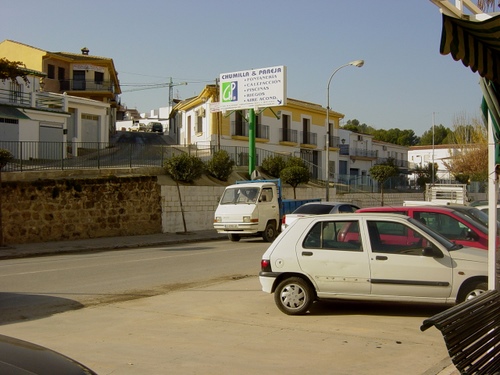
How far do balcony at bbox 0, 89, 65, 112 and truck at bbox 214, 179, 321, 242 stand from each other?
67.3 ft

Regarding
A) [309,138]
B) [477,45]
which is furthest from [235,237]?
[309,138]

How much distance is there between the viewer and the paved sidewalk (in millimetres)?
20703

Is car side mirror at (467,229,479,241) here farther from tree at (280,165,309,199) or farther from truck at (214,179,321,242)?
tree at (280,165,309,199)

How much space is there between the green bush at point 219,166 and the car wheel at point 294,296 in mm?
25259

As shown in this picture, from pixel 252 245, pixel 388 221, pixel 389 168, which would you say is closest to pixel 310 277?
pixel 388 221

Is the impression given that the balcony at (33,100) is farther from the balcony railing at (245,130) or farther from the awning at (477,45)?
the awning at (477,45)

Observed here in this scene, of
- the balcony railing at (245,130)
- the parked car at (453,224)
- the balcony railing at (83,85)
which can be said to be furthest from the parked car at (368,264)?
the balcony railing at (83,85)

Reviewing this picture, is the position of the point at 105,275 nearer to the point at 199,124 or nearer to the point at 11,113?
the point at 11,113

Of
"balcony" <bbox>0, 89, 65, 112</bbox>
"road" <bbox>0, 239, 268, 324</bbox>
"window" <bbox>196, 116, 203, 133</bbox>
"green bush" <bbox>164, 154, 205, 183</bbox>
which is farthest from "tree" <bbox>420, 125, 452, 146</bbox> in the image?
"road" <bbox>0, 239, 268, 324</bbox>

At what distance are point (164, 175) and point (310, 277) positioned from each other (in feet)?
73.2

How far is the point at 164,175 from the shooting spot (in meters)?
30.9

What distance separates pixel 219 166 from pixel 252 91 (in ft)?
20.5

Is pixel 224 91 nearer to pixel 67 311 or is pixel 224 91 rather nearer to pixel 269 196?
pixel 269 196

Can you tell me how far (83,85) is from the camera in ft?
200
